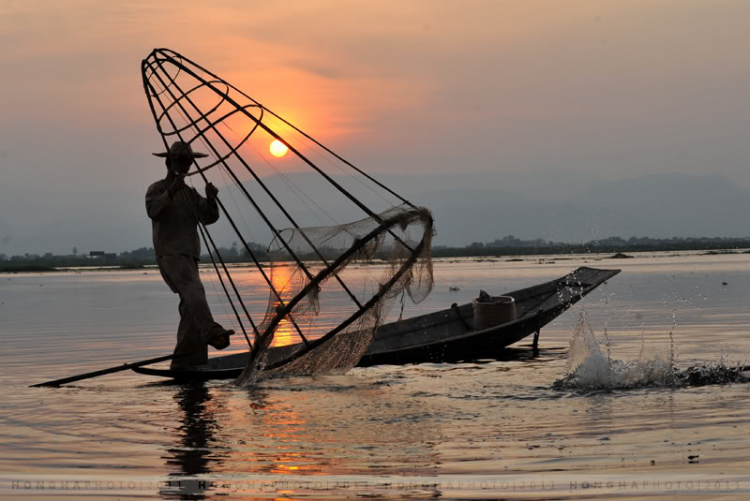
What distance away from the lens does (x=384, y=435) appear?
7.83 meters

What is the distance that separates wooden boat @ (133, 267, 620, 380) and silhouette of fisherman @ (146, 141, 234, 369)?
576 mm

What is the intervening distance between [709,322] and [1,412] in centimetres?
1362

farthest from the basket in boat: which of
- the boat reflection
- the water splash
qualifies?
the boat reflection

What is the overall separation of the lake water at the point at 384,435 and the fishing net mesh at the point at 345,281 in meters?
0.47

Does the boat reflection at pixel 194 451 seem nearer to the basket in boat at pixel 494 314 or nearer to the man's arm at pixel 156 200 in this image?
the man's arm at pixel 156 200

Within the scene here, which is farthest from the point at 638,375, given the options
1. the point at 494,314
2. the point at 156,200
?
the point at 156,200

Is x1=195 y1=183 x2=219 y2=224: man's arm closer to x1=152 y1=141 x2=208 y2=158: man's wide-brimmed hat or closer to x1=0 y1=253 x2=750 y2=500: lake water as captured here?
x1=152 y1=141 x2=208 y2=158: man's wide-brimmed hat

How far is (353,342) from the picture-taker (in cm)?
1059

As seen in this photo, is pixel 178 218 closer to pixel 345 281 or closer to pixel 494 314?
pixel 345 281

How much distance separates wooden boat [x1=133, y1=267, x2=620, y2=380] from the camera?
11585 mm

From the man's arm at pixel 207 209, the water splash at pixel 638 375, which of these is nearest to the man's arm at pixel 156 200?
the man's arm at pixel 207 209

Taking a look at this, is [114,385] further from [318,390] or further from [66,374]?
[318,390]

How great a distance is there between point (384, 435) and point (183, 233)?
14.5ft

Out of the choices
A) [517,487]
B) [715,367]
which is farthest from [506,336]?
[517,487]
